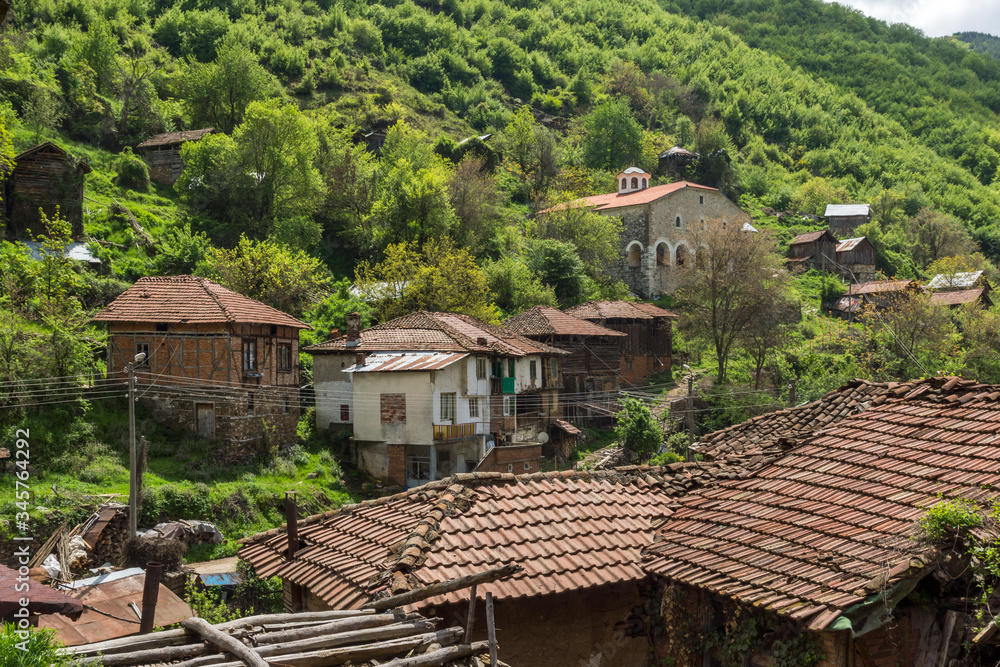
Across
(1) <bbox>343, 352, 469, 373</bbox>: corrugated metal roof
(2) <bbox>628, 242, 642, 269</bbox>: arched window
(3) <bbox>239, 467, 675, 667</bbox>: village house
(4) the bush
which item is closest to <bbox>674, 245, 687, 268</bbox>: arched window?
(2) <bbox>628, 242, 642, 269</bbox>: arched window

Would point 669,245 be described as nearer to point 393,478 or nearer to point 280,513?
point 393,478

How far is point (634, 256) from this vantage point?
5766cm

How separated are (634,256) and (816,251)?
1755cm

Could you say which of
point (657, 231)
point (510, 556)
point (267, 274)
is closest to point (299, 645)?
point (510, 556)

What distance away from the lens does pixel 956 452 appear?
848 centimetres

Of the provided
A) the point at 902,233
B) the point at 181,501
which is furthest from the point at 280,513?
the point at 902,233

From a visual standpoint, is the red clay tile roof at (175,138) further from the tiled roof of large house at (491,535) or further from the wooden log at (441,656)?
the wooden log at (441,656)

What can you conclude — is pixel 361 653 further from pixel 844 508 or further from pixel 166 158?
pixel 166 158

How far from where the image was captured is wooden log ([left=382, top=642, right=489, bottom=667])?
5.78 metres

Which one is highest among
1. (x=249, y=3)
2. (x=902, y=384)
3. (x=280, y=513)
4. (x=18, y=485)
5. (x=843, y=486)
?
(x=249, y=3)

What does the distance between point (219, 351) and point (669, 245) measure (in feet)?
122

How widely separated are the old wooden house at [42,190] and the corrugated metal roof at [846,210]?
211 feet

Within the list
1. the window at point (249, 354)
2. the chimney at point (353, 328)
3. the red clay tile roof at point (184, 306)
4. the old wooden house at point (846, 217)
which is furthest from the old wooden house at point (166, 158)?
the old wooden house at point (846, 217)

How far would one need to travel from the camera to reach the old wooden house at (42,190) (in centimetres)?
3478
